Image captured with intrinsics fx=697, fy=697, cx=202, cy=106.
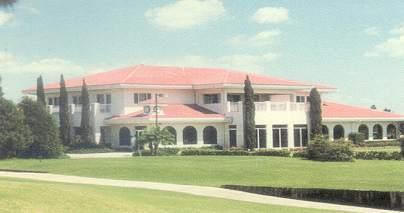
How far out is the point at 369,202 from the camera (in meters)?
24.5

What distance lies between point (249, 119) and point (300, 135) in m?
7.63

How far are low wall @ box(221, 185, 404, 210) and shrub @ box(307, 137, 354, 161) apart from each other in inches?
548

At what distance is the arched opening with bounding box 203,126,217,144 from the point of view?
59156mm

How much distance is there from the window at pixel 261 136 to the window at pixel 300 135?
3.67 metres

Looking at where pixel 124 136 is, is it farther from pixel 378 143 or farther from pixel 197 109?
pixel 378 143

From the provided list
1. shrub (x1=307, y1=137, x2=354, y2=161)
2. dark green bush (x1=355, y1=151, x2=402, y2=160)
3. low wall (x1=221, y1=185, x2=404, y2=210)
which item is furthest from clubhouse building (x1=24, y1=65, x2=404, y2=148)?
low wall (x1=221, y1=185, x2=404, y2=210)

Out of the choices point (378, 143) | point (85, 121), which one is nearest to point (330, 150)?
point (378, 143)

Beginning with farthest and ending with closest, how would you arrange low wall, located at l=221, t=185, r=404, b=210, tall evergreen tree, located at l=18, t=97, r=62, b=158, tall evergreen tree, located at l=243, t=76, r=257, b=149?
1. tall evergreen tree, located at l=243, t=76, r=257, b=149
2. tall evergreen tree, located at l=18, t=97, r=62, b=158
3. low wall, located at l=221, t=185, r=404, b=210

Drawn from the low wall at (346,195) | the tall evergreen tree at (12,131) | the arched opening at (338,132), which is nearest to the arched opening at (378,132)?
the arched opening at (338,132)

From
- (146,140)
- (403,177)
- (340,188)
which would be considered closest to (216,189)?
(340,188)

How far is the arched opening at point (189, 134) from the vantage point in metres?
58.4

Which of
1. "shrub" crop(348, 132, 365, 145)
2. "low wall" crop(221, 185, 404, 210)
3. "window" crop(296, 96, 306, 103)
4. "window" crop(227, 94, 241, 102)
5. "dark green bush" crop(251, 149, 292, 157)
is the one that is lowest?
"low wall" crop(221, 185, 404, 210)

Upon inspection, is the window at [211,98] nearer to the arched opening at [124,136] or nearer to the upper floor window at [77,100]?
the arched opening at [124,136]

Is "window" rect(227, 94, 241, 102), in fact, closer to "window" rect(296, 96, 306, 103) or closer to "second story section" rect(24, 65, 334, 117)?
"second story section" rect(24, 65, 334, 117)
